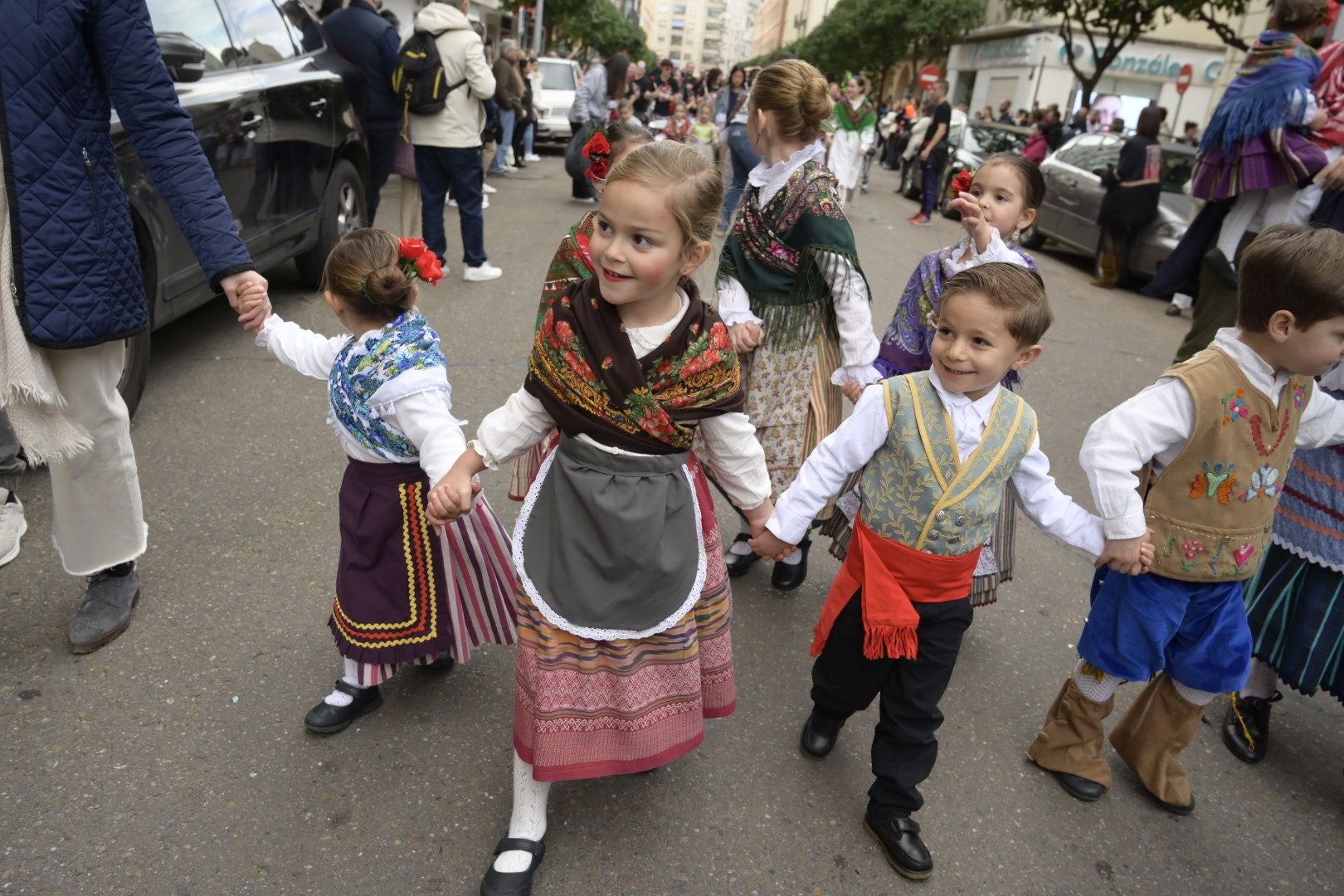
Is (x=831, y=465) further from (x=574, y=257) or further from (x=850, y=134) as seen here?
(x=850, y=134)

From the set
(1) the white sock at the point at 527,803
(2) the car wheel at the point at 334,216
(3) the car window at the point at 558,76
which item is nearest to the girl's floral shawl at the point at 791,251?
(1) the white sock at the point at 527,803

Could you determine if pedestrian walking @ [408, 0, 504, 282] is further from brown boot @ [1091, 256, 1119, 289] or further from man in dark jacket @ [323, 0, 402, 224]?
brown boot @ [1091, 256, 1119, 289]

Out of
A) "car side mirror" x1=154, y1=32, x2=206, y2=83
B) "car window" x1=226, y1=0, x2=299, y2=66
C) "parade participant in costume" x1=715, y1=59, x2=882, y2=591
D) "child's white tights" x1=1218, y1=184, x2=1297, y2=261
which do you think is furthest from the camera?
"car window" x1=226, y1=0, x2=299, y2=66

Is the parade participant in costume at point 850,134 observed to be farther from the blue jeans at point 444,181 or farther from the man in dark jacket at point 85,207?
the man in dark jacket at point 85,207

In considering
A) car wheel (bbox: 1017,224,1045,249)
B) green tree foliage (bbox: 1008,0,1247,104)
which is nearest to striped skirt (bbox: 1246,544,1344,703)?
car wheel (bbox: 1017,224,1045,249)

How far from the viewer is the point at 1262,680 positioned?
2.94m

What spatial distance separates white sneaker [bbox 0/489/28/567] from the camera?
3088 millimetres

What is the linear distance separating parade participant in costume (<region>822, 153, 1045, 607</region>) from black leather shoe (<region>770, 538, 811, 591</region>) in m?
0.60

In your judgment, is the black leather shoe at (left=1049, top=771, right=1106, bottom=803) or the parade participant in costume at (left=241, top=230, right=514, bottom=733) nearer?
the parade participant in costume at (left=241, top=230, right=514, bottom=733)

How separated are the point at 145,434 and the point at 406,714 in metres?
2.28

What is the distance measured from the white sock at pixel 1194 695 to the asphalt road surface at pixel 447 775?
349 millimetres

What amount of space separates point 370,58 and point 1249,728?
6.58 metres

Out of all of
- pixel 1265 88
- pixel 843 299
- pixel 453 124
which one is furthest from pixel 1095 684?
pixel 453 124

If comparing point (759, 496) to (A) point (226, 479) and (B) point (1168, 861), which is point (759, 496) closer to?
(B) point (1168, 861)
